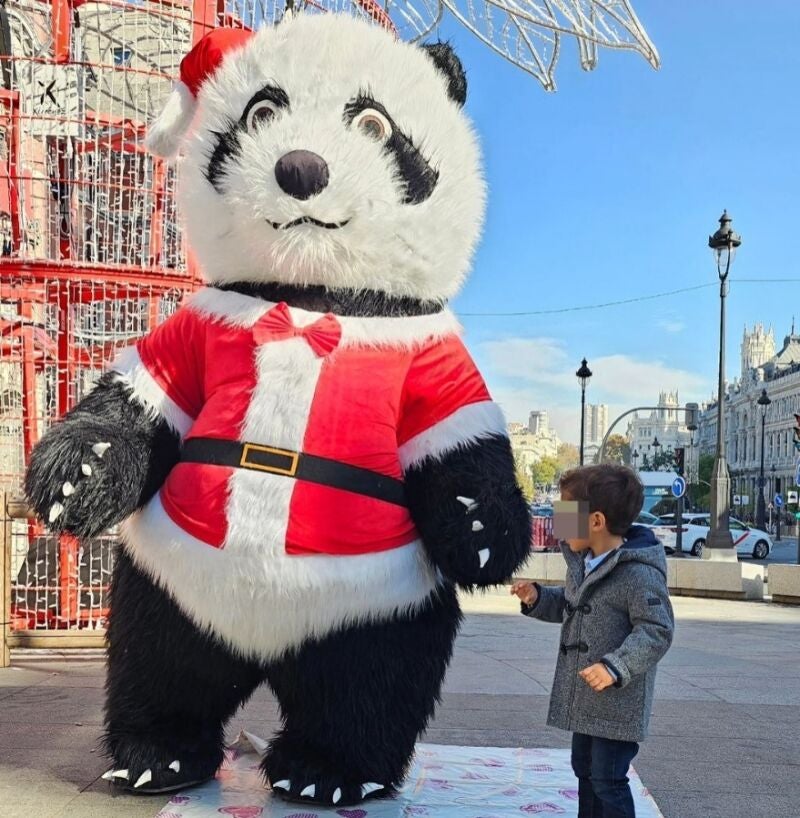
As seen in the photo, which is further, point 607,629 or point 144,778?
point 144,778

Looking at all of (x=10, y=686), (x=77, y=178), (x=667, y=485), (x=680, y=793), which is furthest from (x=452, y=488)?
(x=667, y=485)

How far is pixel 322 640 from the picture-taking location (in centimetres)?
265

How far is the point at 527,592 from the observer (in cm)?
284

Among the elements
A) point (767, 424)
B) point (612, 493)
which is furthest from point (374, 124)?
point (767, 424)

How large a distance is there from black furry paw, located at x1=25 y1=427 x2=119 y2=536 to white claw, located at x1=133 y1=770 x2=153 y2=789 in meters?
0.77

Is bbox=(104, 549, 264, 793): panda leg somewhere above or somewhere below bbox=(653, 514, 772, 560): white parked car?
above

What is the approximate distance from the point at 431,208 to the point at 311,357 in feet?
1.91

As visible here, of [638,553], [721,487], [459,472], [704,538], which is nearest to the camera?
[638,553]

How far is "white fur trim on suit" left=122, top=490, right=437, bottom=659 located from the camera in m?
2.56

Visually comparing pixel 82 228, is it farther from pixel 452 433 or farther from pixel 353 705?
pixel 353 705

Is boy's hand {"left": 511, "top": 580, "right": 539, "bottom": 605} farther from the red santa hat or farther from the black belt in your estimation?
the red santa hat

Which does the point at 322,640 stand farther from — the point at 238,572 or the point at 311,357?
the point at 311,357

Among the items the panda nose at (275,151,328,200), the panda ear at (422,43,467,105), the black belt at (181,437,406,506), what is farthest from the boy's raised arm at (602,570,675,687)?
the panda ear at (422,43,467,105)

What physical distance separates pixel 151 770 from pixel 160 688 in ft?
0.83
